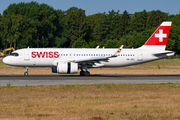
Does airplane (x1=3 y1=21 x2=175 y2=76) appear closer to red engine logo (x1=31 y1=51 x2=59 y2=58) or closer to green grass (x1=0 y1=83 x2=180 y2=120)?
red engine logo (x1=31 y1=51 x2=59 y2=58)

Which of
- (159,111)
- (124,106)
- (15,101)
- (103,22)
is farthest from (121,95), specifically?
(103,22)

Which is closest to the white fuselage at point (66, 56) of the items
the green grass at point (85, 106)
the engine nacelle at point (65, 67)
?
the engine nacelle at point (65, 67)

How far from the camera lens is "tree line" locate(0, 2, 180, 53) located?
120m

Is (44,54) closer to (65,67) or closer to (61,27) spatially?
(65,67)

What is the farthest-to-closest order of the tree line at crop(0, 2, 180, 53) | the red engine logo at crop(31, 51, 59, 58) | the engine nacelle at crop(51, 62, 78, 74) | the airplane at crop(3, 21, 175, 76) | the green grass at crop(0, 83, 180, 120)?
the tree line at crop(0, 2, 180, 53)
the red engine logo at crop(31, 51, 59, 58)
the airplane at crop(3, 21, 175, 76)
the engine nacelle at crop(51, 62, 78, 74)
the green grass at crop(0, 83, 180, 120)

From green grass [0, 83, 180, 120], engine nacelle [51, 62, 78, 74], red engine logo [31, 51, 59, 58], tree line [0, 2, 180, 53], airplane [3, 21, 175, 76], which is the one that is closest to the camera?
green grass [0, 83, 180, 120]

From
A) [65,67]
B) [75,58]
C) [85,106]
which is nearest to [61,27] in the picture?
[75,58]

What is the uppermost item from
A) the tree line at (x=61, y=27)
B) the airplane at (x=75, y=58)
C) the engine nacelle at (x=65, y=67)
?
the tree line at (x=61, y=27)

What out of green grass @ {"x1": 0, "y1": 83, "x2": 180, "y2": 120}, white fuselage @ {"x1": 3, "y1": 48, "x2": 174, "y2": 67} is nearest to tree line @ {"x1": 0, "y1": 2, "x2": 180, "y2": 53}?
white fuselage @ {"x1": 3, "y1": 48, "x2": 174, "y2": 67}

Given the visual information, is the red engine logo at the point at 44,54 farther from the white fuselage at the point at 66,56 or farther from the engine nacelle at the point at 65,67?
the engine nacelle at the point at 65,67

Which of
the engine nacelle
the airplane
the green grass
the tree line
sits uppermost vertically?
the tree line

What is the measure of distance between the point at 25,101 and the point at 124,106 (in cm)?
591

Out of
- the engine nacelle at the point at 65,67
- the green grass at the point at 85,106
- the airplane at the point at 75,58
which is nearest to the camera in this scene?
the green grass at the point at 85,106

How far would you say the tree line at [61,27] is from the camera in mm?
120188
